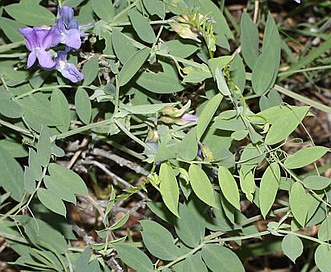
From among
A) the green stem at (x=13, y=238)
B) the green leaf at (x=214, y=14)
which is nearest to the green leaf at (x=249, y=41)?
the green leaf at (x=214, y=14)

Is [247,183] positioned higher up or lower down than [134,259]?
higher up

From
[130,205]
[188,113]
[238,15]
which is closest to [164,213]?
[188,113]

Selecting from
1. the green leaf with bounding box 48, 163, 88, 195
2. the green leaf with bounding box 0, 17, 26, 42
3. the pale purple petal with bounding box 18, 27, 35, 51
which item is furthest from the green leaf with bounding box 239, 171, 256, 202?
the green leaf with bounding box 0, 17, 26, 42

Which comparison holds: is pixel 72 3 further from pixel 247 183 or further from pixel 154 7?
pixel 247 183

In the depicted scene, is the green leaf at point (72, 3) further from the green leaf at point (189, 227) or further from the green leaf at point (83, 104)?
the green leaf at point (189, 227)

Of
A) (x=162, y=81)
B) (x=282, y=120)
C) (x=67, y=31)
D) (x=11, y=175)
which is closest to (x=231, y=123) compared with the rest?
(x=282, y=120)

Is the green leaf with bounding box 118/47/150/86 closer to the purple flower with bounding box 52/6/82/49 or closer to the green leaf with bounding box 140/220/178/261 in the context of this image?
the purple flower with bounding box 52/6/82/49

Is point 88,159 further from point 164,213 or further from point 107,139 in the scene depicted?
point 164,213
